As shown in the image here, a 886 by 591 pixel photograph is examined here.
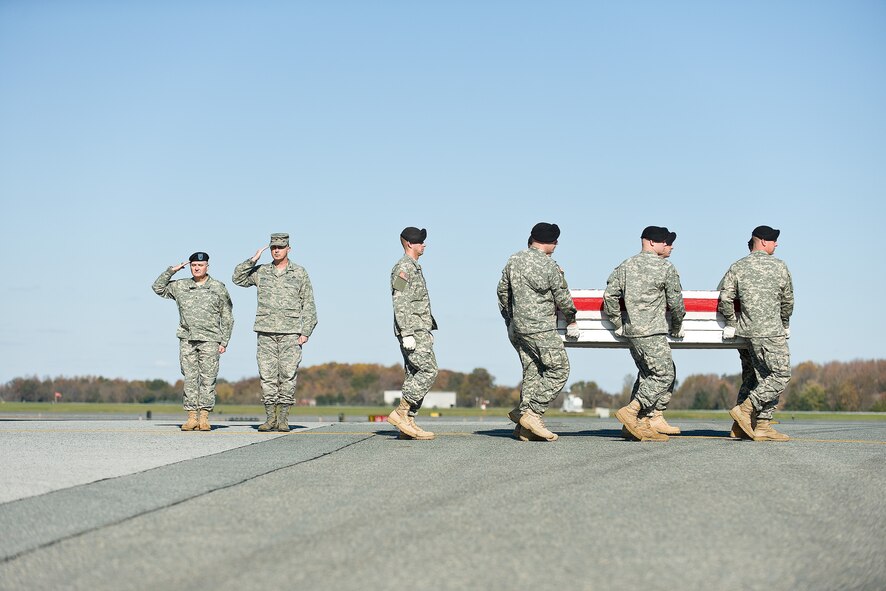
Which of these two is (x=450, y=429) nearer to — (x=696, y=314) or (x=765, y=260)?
(x=696, y=314)

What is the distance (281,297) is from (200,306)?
1236 mm

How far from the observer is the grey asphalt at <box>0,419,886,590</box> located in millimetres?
4363

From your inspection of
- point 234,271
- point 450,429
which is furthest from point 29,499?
point 450,429

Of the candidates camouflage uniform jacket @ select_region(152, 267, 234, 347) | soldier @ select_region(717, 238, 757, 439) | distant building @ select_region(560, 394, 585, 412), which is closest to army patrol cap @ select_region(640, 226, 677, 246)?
soldier @ select_region(717, 238, 757, 439)

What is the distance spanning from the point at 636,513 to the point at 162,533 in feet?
8.78

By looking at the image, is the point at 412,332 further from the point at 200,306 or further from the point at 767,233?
the point at 767,233

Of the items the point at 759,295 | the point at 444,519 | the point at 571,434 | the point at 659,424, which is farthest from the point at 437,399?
the point at 444,519

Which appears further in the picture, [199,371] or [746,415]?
[199,371]

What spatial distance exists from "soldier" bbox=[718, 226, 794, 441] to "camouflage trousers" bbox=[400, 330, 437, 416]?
141 inches

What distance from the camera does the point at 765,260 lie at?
12.1 metres

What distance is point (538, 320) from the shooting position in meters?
11.4

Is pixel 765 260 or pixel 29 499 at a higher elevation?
pixel 765 260

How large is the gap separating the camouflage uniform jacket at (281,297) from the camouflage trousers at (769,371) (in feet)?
19.3

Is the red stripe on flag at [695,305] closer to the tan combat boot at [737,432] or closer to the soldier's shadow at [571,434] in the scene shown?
the tan combat boot at [737,432]
